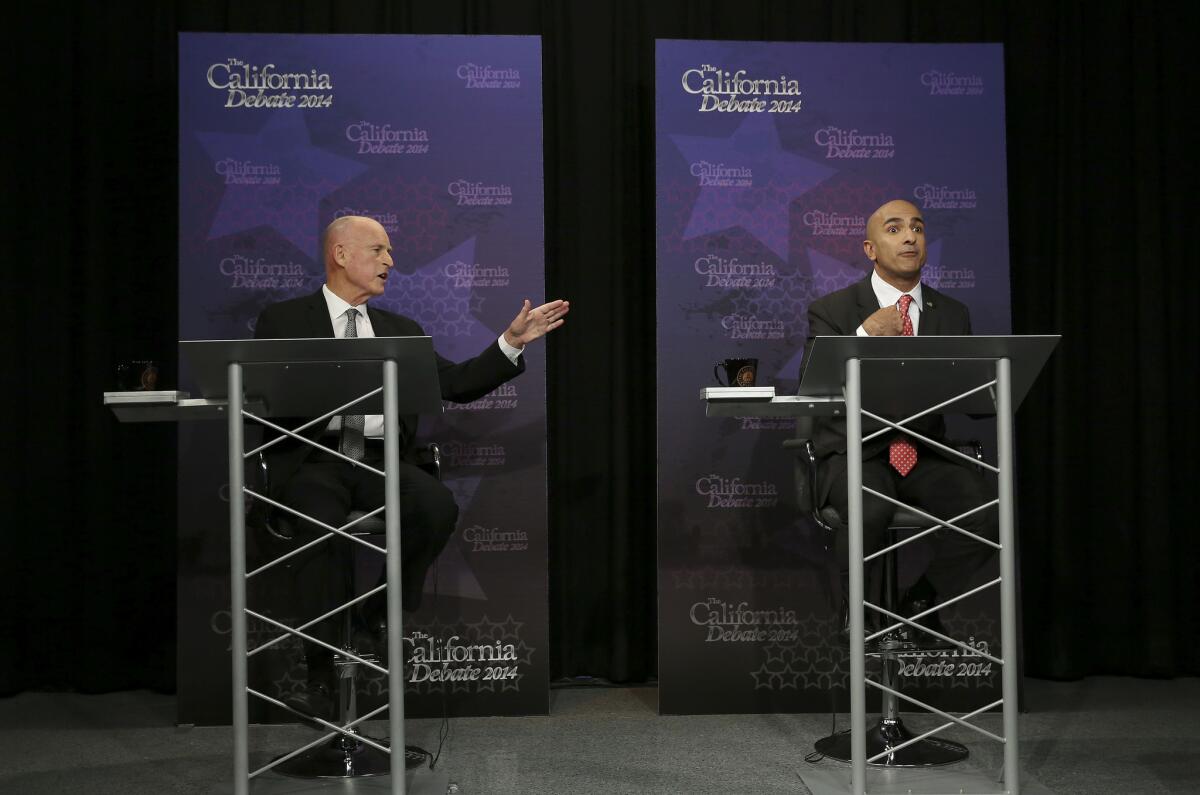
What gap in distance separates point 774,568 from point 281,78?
2.58 meters

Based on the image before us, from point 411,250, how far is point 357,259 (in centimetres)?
26

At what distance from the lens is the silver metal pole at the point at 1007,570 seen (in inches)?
124

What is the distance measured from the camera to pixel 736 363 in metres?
3.47

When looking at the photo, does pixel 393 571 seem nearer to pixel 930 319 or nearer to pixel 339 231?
pixel 339 231

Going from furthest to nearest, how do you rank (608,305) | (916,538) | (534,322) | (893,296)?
(608,305), (893,296), (534,322), (916,538)

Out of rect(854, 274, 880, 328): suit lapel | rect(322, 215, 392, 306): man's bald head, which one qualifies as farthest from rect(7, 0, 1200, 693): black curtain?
rect(854, 274, 880, 328): suit lapel

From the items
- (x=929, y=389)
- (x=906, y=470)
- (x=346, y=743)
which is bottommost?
(x=346, y=743)

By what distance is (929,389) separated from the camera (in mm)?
3326

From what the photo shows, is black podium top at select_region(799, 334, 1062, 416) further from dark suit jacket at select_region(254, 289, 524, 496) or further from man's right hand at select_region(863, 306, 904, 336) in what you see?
dark suit jacket at select_region(254, 289, 524, 496)

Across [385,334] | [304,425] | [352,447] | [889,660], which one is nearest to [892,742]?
[889,660]

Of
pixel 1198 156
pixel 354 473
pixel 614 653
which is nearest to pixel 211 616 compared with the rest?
pixel 354 473

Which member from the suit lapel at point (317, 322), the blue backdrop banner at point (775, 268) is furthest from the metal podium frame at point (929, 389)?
the suit lapel at point (317, 322)

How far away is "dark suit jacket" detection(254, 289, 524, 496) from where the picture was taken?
393cm

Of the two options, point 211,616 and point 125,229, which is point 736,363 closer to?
point 211,616
